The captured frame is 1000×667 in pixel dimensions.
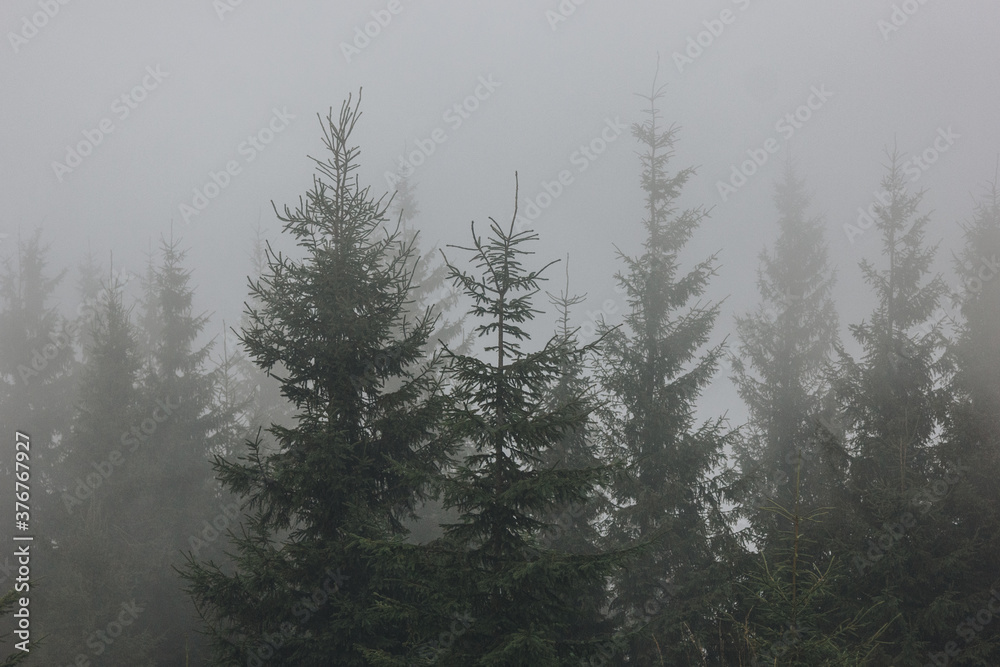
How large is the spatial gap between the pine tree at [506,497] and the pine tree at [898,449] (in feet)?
25.4

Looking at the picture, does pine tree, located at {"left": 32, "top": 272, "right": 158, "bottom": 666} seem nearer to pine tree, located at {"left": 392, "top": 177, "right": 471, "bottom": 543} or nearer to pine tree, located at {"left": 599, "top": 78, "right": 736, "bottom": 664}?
pine tree, located at {"left": 392, "top": 177, "right": 471, "bottom": 543}

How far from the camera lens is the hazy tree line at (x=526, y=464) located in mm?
6930

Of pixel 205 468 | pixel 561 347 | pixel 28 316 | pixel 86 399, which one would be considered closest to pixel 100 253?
pixel 28 316

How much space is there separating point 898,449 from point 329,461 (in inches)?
529

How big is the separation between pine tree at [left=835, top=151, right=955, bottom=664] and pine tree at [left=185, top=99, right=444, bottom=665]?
8.85 metres

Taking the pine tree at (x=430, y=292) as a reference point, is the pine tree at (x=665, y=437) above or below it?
below

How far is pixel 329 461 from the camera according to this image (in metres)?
8.94

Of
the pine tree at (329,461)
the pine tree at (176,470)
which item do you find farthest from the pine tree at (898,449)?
the pine tree at (176,470)

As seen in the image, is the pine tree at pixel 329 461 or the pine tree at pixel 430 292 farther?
the pine tree at pixel 430 292

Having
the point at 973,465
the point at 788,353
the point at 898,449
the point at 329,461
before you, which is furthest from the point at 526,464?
the point at 788,353

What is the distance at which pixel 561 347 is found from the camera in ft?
23.6

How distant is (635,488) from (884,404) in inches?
278

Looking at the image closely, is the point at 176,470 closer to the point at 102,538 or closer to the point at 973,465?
the point at 102,538

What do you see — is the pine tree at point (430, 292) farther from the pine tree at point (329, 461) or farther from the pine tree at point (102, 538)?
the pine tree at point (329, 461)
